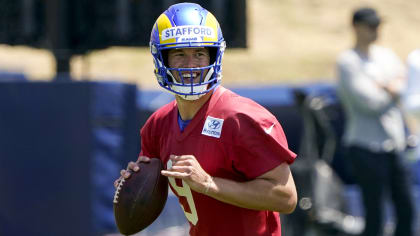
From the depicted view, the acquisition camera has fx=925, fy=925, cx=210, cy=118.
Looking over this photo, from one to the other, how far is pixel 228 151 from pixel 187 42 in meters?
0.44

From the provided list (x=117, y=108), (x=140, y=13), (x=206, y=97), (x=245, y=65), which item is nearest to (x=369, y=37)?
(x=117, y=108)

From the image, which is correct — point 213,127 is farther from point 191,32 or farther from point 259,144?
point 191,32

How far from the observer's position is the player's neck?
3.67 metres

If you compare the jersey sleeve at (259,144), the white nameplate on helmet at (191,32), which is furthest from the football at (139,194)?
the white nameplate on helmet at (191,32)

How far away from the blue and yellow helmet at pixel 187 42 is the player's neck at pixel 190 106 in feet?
0.27

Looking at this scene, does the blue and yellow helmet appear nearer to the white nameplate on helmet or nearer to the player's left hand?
the white nameplate on helmet

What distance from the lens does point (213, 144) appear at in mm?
3529

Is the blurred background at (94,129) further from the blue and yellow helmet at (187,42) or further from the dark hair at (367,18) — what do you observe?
the blue and yellow helmet at (187,42)

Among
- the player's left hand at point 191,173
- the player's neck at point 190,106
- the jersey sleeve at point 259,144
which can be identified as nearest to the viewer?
the player's left hand at point 191,173

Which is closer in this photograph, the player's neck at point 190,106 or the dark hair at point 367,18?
the player's neck at point 190,106

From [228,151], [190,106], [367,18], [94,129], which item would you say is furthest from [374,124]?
[228,151]

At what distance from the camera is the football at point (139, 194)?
12.4 ft

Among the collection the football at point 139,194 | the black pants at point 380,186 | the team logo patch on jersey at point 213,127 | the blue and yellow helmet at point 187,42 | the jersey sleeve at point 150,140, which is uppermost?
the blue and yellow helmet at point 187,42

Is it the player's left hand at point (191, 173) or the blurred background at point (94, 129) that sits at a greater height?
the player's left hand at point (191, 173)
